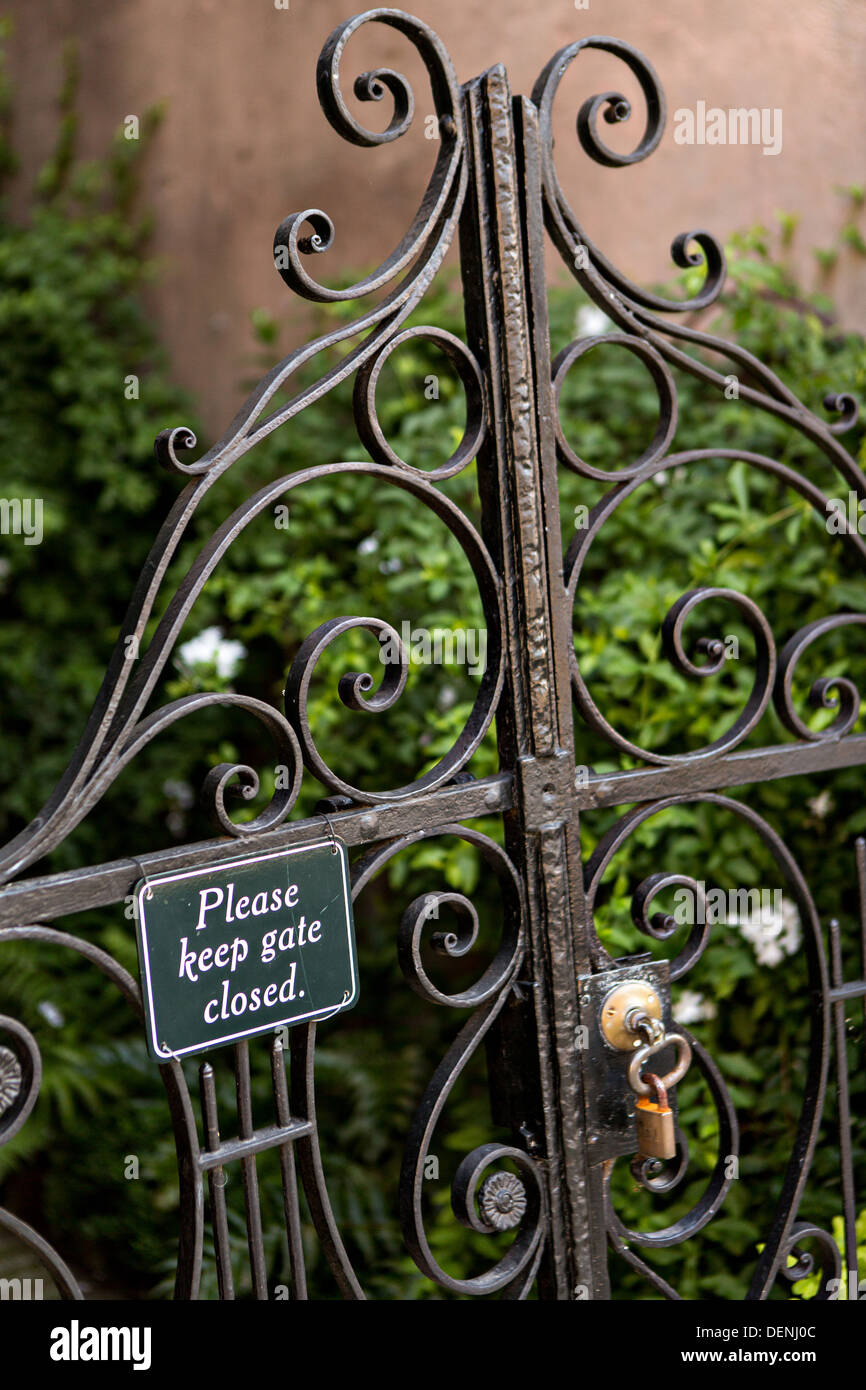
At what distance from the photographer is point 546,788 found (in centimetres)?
143

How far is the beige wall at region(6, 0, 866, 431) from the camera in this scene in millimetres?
2520

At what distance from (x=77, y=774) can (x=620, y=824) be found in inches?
25.6

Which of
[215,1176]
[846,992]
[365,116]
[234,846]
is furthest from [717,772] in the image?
[365,116]

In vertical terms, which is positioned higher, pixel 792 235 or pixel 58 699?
pixel 792 235

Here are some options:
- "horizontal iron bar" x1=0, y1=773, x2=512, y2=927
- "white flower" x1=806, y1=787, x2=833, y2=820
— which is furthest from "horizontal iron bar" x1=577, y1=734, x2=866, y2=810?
"white flower" x1=806, y1=787, x2=833, y2=820

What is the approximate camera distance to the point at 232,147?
132 inches

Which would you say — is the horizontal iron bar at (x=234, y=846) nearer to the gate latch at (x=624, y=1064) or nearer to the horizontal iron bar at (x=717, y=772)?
the horizontal iron bar at (x=717, y=772)

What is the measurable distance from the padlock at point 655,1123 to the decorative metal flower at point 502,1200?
0.16 m

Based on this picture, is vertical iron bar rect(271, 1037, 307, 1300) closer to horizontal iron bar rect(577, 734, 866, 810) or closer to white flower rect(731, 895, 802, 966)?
horizontal iron bar rect(577, 734, 866, 810)

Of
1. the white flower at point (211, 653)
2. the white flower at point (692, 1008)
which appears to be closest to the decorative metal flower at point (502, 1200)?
the white flower at point (692, 1008)

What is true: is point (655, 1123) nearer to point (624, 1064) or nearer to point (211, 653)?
point (624, 1064)

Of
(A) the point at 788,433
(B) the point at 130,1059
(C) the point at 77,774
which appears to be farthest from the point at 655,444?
(B) the point at 130,1059

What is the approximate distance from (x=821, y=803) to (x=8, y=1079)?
1616mm
